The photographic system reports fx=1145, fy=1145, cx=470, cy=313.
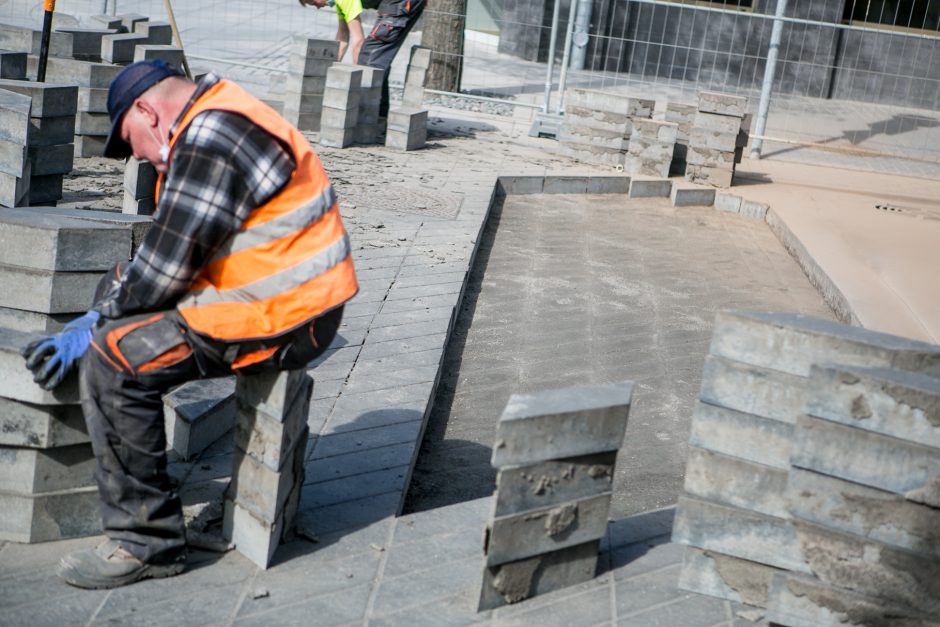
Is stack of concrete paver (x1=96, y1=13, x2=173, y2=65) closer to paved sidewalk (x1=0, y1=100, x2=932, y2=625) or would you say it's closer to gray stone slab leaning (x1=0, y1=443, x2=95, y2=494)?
paved sidewalk (x1=0, y1=100, x2=932, y2=625)

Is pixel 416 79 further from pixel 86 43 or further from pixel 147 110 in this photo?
pixel 147 110

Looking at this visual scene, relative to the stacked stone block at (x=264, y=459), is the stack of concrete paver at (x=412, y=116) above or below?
above

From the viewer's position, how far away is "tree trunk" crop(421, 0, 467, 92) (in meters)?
15.2

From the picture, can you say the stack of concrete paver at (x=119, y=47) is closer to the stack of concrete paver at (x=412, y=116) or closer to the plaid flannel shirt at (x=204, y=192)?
the stack of concrete paver at (x=412, y=116)

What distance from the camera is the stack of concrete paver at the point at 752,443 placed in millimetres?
3619

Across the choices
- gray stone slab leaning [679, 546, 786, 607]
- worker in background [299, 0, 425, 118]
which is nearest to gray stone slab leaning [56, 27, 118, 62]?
worker in background [299, 0, 425, 118]

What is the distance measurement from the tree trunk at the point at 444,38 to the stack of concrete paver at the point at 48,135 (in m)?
8.13

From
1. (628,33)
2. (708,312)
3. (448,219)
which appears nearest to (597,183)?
(448,219)

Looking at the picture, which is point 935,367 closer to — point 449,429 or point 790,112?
point 449,429

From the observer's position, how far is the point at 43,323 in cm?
393

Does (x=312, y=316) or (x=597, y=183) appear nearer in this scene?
(x=312, y=316)

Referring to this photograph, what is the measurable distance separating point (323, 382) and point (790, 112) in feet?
42.6

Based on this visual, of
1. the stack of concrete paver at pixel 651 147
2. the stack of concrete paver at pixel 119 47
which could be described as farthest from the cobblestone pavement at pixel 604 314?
the stack of concrete paver at pixel 119 47

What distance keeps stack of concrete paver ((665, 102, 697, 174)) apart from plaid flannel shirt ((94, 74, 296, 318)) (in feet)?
29.2
